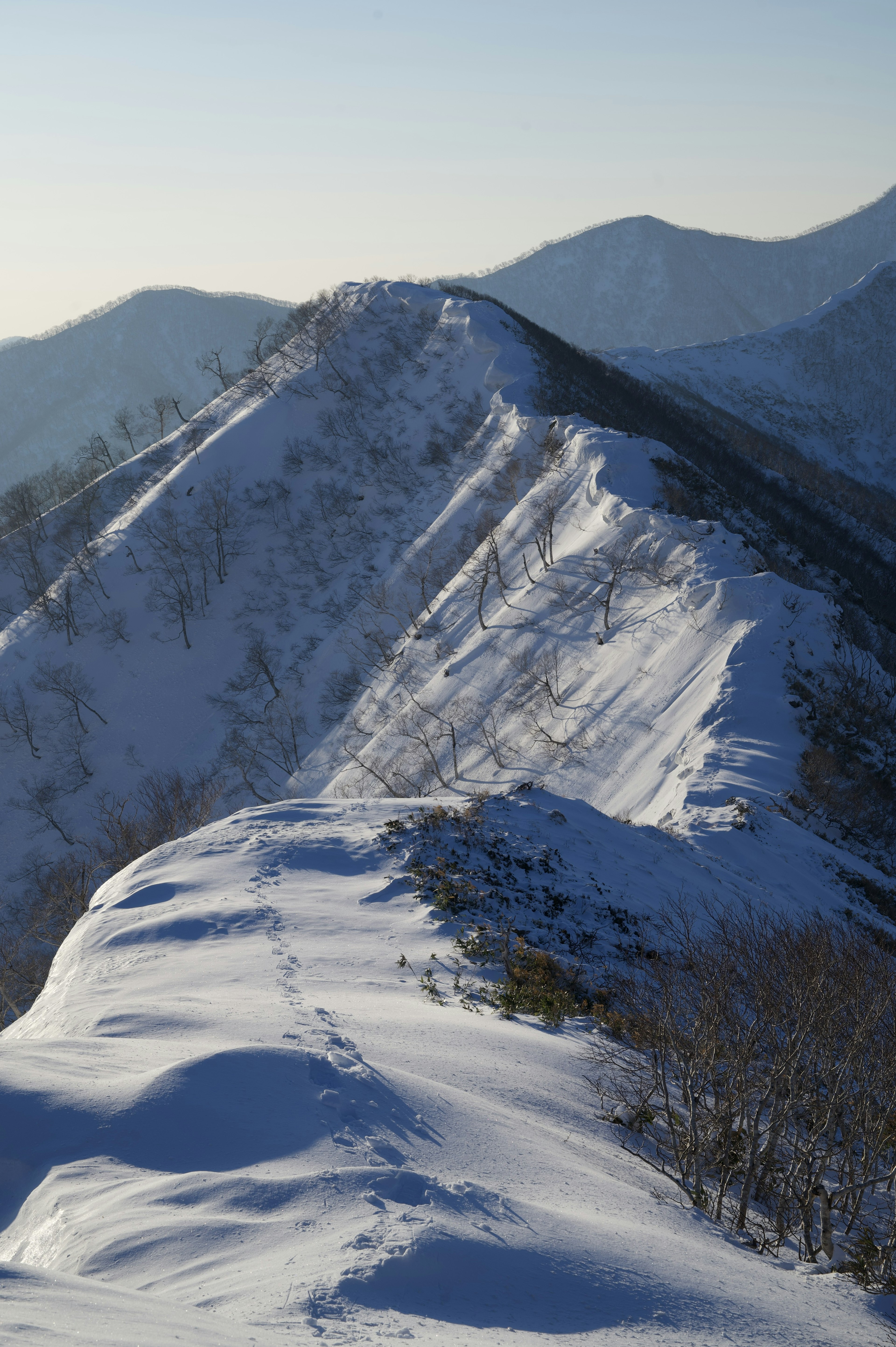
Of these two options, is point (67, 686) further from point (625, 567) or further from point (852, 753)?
point (852, 753)

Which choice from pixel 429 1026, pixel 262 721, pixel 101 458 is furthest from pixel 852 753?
pixel 101 458

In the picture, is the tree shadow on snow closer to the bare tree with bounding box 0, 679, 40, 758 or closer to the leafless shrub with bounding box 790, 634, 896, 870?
the leafless shrub with bounding box 790, 634, 896, 870

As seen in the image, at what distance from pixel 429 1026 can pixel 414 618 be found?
42828 millimetres

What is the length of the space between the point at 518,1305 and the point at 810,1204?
443cm

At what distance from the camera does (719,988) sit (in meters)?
11.4

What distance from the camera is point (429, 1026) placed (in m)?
12.7

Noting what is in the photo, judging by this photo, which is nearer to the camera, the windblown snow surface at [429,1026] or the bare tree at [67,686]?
the windblown snow surface at [429,1026]

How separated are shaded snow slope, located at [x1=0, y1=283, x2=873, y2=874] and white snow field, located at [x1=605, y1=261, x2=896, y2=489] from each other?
5004cm

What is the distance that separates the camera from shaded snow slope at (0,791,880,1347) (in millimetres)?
6551

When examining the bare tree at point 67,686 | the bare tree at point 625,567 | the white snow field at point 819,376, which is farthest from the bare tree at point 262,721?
the white snow field at point 819,376

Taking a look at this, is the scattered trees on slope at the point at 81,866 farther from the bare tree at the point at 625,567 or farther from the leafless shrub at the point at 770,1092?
the bare tree at the point at 625,567

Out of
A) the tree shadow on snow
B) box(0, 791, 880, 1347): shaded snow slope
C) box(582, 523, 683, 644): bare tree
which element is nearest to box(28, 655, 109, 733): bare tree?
box(582, 523, 683, 644): bare tree

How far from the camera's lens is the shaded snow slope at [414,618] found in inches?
1314

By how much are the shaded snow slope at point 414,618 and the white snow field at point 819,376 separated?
5004 centimetres
